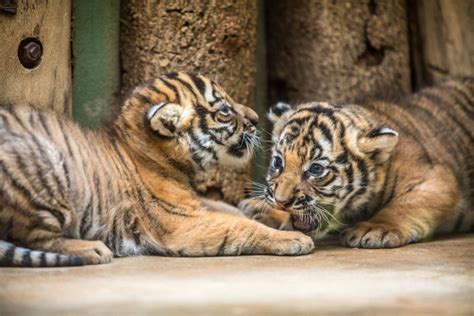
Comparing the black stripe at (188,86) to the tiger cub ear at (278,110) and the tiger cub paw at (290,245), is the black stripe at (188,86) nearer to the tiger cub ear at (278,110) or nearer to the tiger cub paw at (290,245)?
the tiger cub ear at (278,110)

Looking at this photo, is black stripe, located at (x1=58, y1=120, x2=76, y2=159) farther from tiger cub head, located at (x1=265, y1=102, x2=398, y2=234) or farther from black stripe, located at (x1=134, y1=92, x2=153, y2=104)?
tiger cub head, located at (x1=265, y1=102, x2=398, y2=234)

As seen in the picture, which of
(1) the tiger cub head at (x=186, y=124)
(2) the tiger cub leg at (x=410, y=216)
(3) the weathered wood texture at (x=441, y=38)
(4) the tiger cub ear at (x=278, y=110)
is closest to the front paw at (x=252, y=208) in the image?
(1) the tiger cub head at (x=186, y=124)

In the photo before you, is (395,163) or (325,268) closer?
(325,268)

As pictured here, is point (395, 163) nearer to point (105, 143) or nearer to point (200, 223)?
point (200, 223)

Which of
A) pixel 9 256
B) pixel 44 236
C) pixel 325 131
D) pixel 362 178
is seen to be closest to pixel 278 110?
pixel 325 131

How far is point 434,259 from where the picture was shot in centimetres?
464

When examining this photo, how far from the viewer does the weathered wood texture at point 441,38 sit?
6.85 metres

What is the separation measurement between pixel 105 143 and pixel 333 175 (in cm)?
142

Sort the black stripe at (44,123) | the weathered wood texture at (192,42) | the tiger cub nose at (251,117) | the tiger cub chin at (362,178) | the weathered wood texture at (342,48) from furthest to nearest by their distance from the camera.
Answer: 1. the weathered wood texture at (342,48)
2. the weathered wood texture at (192,42)
3. the tiger cub nose at (251,117)
4. the tiger cub chin at (362,178)
5. the black stripe at (44,123)

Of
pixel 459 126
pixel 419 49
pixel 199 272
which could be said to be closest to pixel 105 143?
pixel 199 272

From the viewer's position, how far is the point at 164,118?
5.10 m

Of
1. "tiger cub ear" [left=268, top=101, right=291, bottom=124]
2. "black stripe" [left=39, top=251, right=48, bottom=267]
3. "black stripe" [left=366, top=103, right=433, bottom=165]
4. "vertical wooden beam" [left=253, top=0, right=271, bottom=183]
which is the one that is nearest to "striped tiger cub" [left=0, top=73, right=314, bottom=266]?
"black stripe" [left=39, top=251, right=48, bottom=267]

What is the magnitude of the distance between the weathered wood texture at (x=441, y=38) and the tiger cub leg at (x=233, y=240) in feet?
9.00

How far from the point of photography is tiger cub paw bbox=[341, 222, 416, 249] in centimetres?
509
